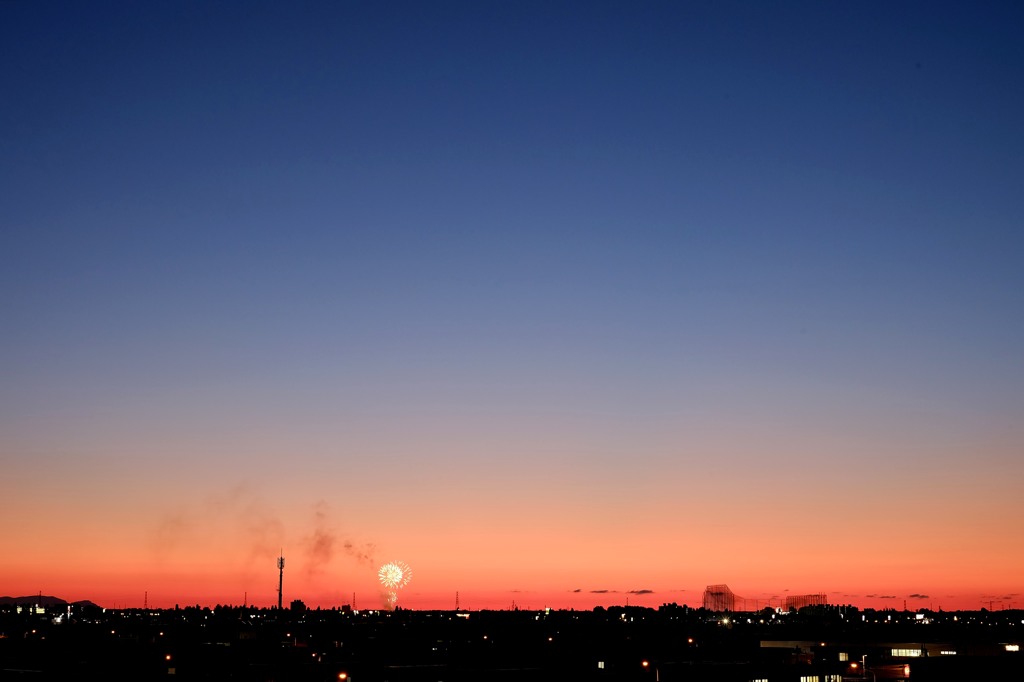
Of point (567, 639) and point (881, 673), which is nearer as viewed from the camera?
point (881, 673)

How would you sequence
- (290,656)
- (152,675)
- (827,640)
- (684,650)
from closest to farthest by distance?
(152,675)
(290,656)
(684,650)
(827,640)

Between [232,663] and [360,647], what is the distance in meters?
38.3

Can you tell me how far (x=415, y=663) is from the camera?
119375mm

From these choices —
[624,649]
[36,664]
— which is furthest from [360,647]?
[36,664]

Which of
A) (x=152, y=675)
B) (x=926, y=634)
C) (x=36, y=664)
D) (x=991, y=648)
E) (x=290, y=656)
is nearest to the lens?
(x=152, y=675)

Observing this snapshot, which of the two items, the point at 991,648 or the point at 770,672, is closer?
the point at 770,672

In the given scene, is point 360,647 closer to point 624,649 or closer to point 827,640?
point 624,649

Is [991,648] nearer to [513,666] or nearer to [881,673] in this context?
[881,673]

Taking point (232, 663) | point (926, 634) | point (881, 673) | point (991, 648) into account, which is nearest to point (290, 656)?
point (232, 663)

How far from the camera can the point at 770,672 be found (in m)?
96.7

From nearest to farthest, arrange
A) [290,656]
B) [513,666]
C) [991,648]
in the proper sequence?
[513,666]
[290,656]
[991,648]

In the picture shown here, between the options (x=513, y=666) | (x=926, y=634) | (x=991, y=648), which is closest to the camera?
(x=513, y=666)

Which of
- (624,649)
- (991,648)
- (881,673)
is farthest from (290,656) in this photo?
(991,648)

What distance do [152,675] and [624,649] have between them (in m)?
71.6
